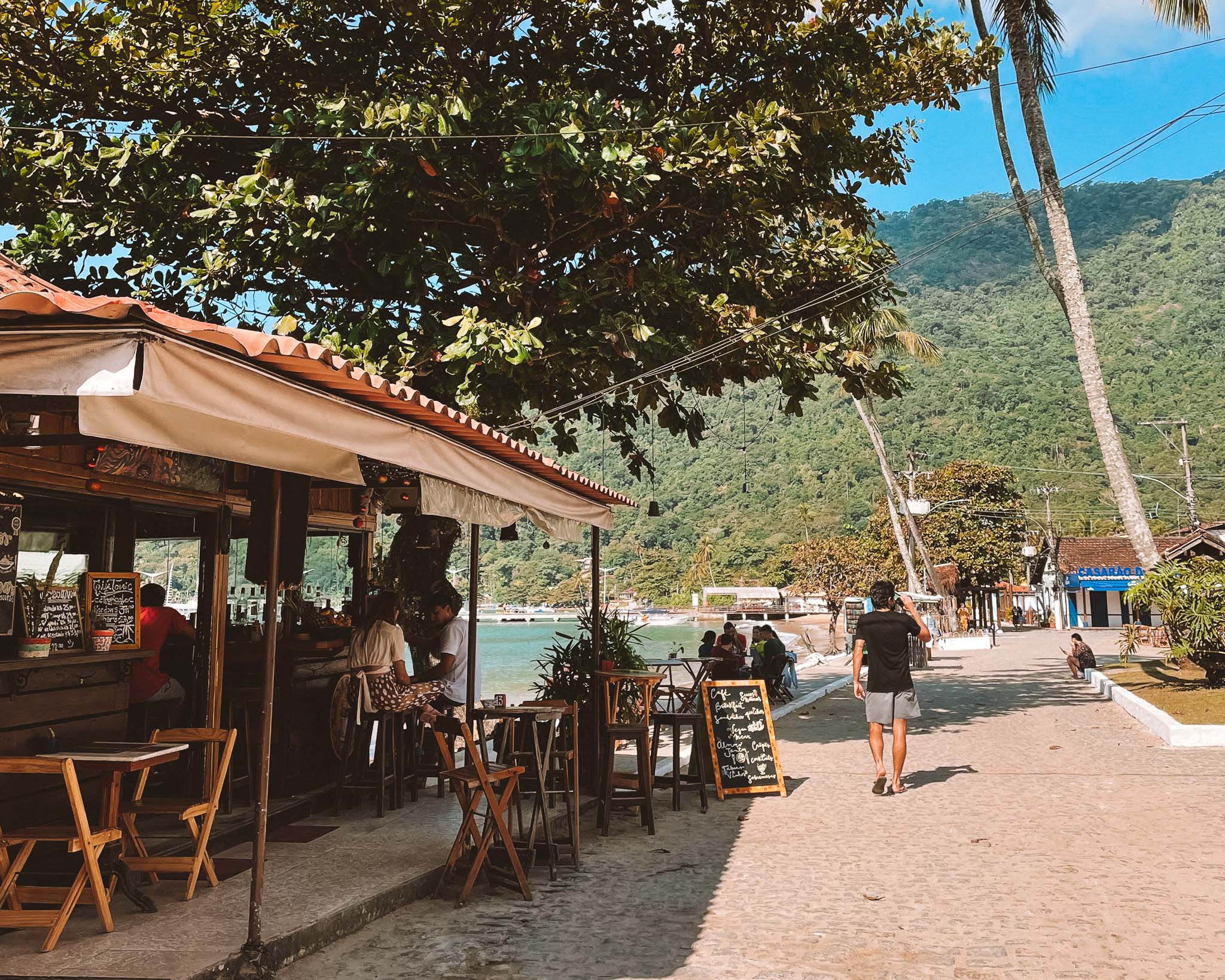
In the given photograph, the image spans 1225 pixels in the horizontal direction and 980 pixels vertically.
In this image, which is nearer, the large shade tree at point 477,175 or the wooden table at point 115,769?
the wooden table at point 115,769

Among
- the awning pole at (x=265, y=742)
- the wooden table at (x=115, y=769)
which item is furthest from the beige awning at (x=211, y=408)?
the wooden table at (x=115, y=769)

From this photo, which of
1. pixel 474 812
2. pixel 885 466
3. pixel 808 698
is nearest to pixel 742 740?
pixel 474 812

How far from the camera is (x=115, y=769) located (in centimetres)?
Answer: 493

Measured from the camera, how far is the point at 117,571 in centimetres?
711

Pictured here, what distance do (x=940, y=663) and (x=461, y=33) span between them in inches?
967

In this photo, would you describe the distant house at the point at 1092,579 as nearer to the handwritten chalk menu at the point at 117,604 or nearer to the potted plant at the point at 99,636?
the handwritten chalk menu at the point at 117,604

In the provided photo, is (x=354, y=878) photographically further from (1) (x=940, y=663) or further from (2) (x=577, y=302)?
(1) (x=940, y=663)

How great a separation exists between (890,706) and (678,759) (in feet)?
6.69

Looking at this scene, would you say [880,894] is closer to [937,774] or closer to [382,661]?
[382,661]

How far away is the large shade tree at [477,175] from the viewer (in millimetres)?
9336

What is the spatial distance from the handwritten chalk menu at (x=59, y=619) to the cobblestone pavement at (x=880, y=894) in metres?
2.54

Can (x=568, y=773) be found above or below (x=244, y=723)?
below

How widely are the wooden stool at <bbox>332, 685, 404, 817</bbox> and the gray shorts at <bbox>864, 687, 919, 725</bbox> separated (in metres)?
4.18

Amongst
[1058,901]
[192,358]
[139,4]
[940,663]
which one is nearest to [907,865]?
[1058,901]
